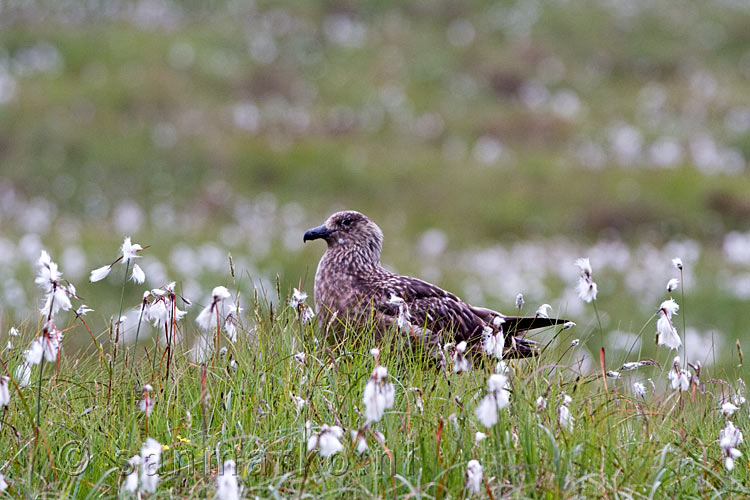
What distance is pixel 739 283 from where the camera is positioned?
32.0 feet

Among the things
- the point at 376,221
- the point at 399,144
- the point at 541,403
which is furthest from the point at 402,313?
the point at 399,144

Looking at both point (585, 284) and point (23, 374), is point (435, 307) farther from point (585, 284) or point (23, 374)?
point (23, 374)

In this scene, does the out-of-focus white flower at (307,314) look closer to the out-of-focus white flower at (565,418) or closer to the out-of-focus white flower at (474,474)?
the out-of-focus white flower at (565,418)

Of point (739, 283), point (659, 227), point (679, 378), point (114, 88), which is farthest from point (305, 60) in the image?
point (679, 378)

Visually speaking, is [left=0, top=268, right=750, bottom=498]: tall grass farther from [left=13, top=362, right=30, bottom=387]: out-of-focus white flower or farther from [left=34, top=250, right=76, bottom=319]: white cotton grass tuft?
[left=34, top=250, right=76, bottom=319]: white cotton grass tuft

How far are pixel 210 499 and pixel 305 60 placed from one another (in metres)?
16.8

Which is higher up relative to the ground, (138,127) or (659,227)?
(138,127)

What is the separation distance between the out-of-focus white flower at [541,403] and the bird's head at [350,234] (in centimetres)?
Answer: 220

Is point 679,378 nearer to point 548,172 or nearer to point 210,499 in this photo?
point 210,499

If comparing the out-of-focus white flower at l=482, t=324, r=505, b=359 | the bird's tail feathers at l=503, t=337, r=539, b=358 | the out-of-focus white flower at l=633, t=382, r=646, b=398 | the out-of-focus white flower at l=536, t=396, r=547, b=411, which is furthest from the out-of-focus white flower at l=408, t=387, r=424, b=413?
the bird's tail feathers at l=503, t=337, r=539, b=358

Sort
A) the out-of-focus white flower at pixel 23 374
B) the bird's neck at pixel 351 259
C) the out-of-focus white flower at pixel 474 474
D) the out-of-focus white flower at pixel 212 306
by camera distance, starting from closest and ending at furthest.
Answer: the out-of-focus white flower at pixel 474 474
the out-of-focus white flower at pixel 212 306
the out-of-focus white flower at pixel 23 374
the bird's neck at pixel 351 259

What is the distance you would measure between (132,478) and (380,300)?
2.15 metres

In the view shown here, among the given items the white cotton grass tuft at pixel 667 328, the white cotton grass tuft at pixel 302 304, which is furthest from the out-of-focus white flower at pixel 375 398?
the white cotton grass tuft at pixel 302 304

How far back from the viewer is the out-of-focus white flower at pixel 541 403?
10.7ft
